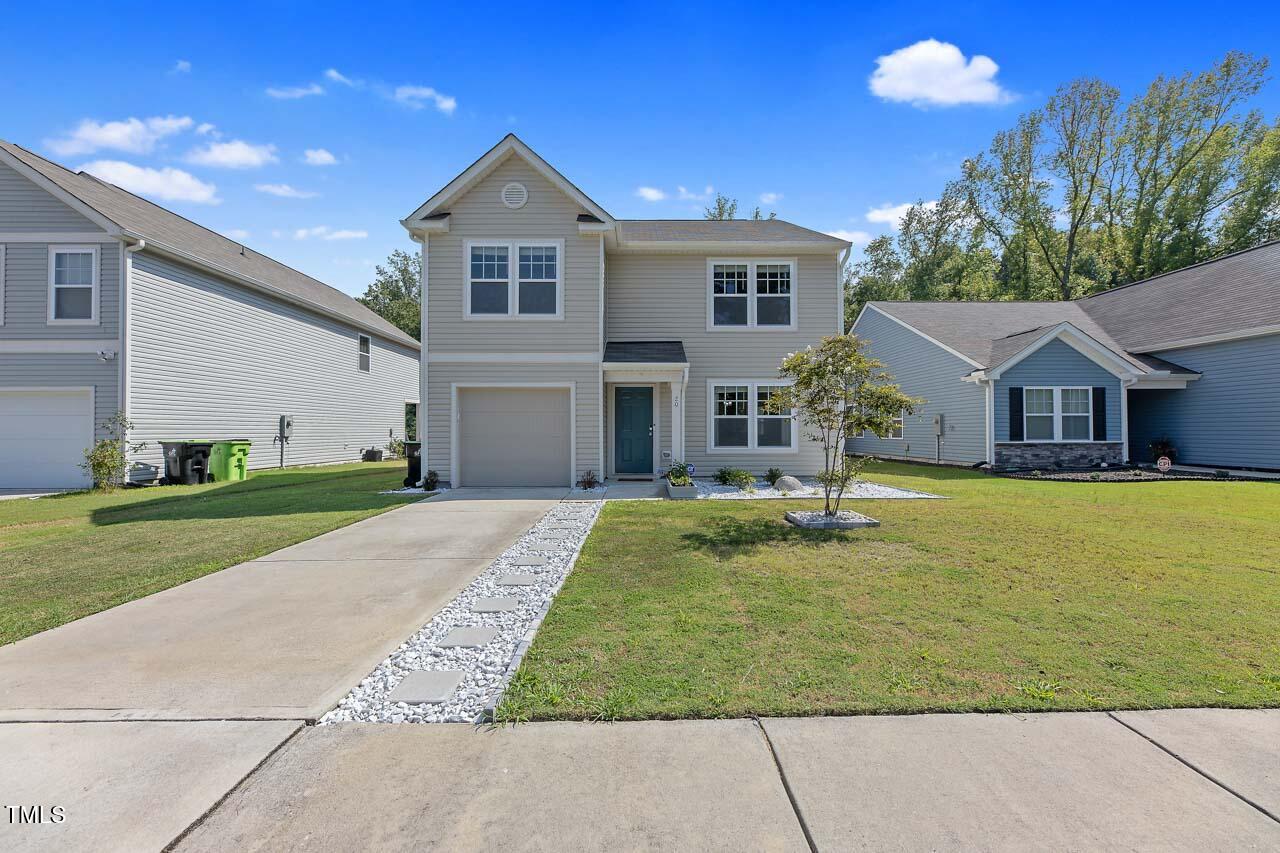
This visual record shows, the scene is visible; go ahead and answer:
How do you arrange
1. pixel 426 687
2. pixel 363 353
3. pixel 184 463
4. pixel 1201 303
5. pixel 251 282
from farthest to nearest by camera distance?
pixel 363 353 < pixel 1201 303 < pixel 251 282 < pixel 184 463 < pixel 426 687

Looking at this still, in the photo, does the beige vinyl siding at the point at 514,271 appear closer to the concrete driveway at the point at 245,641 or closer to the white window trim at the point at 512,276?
the white window trim at the point at 512,276

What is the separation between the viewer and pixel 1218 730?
2777 millimetres

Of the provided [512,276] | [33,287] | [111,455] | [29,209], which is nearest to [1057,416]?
[512,276]

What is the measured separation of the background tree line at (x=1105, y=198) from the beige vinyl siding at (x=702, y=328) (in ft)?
77.4

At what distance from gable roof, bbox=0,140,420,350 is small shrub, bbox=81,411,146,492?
412cm

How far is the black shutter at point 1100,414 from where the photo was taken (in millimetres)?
15789

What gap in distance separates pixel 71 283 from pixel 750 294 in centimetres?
1550

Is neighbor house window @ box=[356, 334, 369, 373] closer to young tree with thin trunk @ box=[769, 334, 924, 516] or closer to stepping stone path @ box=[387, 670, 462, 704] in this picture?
young tree with thin trunk @ box=[769, 334, 924, 516]

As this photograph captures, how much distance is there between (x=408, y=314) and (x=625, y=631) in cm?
4071

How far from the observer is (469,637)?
158 inches

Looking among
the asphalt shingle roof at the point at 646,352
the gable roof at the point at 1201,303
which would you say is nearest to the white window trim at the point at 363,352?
the asphalt shingle roof at the point at 646,352

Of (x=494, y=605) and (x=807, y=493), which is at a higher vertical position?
(x=807, y=493)

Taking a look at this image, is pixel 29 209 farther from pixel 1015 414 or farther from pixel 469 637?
pixel 1015 414

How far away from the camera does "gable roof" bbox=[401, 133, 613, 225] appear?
453 inches
